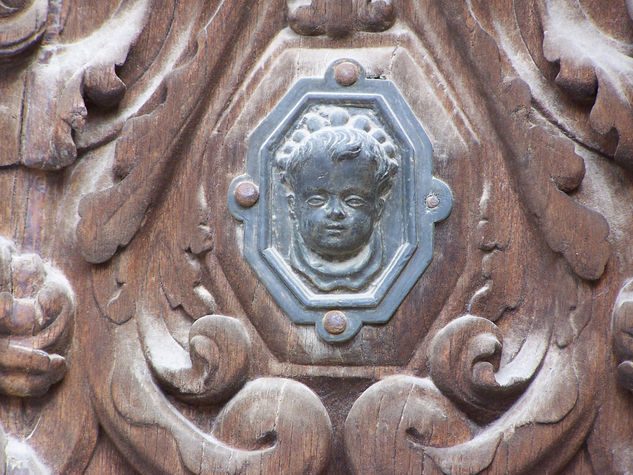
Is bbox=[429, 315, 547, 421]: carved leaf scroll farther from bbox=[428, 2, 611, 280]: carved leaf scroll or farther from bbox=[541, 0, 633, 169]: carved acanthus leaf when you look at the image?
bbox=[541, 0, 633, 169]: carved acanthus leaf

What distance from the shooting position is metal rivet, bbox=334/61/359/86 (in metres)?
1.67

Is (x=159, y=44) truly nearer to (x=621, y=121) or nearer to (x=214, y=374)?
(x=214, y=374)

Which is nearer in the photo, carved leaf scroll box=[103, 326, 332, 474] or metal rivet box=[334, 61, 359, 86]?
carved leaf scroll box=[103, 326, 332, 474]

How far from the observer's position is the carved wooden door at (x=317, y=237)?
62.0 inches

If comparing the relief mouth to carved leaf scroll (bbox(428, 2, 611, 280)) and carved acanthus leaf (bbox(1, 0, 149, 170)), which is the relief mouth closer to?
carved leaf scroll (bbox(428, 2, 611, 280))

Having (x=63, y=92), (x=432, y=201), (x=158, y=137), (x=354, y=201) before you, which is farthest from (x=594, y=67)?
(x=63, y=92)

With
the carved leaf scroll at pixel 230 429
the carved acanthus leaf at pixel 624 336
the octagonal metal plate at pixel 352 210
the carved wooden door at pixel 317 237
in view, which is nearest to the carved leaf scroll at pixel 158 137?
the carved wooden door at pixel 317 237

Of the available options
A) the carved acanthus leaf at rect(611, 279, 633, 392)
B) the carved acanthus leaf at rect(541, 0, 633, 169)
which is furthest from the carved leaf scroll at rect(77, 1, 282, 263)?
the carved acanthus leaf at rect(611, 279, 633, 392)

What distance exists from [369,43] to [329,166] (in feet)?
0.77

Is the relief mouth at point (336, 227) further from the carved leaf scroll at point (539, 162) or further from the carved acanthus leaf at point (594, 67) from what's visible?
the carved acanthus leaf at point (594, 67)

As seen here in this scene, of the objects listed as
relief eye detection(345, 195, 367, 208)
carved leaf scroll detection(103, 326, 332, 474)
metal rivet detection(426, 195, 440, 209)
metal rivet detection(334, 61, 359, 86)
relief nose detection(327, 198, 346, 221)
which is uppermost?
metal rivet detection(334, 61, 359, 86)

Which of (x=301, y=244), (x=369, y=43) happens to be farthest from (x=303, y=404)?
(x=369, y=43)

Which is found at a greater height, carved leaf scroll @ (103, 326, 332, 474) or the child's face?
the child's face

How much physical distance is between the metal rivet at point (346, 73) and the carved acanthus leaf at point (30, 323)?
20.9 inches
